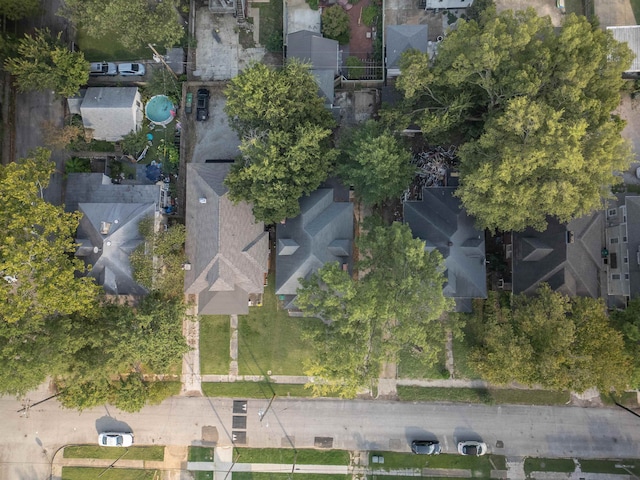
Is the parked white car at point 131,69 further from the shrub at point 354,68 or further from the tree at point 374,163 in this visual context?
the tree at point 374,163

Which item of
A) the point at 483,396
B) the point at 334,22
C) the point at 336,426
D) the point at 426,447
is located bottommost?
the point at 426,447

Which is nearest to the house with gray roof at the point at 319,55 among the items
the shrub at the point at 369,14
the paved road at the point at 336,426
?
the shrub at the point at 369,14

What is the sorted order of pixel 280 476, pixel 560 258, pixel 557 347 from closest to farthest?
1. pixel 557 347
2. pixel 560 258
3. pixel 280 476

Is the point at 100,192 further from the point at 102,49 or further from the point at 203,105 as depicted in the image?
the point at 102,49

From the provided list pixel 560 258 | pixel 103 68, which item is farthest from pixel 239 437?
pixel 103 68

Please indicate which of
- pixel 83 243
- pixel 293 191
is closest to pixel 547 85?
pixel 293 191

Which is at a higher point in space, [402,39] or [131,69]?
[402,39]

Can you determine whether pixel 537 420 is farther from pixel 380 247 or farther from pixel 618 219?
pixel 380 247
